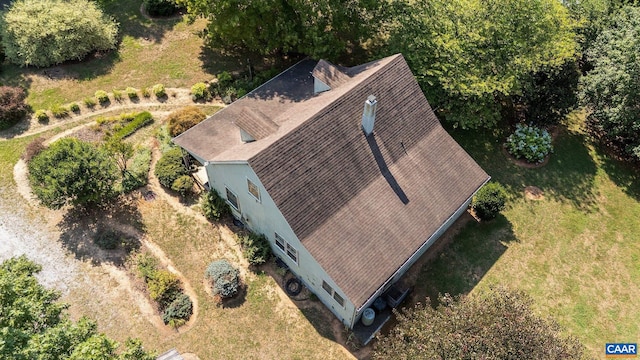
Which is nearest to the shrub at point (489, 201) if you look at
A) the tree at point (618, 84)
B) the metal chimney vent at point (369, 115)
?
the metal chimney vent at point (369, 115)

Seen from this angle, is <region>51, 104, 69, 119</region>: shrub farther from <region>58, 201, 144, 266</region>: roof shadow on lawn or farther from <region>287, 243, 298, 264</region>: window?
<region>287, 243, 298, 264</region>: window

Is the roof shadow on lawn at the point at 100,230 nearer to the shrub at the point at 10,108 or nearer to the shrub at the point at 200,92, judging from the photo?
the shrub at the point at 200,92

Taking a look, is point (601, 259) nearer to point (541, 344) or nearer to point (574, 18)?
point (541, 344)

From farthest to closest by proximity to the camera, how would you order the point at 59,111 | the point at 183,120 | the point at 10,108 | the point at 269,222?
the point at 59,111
the point at 10,108
the point at 183,120
the point at 269,222

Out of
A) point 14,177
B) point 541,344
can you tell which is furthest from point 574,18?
point 14,177

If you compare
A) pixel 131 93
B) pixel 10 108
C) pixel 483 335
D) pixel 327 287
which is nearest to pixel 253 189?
pixel 327 287

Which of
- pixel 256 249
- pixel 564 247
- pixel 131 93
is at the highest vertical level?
pixel 131 93

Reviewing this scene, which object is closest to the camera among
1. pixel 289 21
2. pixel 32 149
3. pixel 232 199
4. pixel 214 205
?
pixel 232 199

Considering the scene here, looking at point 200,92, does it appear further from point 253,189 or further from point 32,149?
point 253,189
